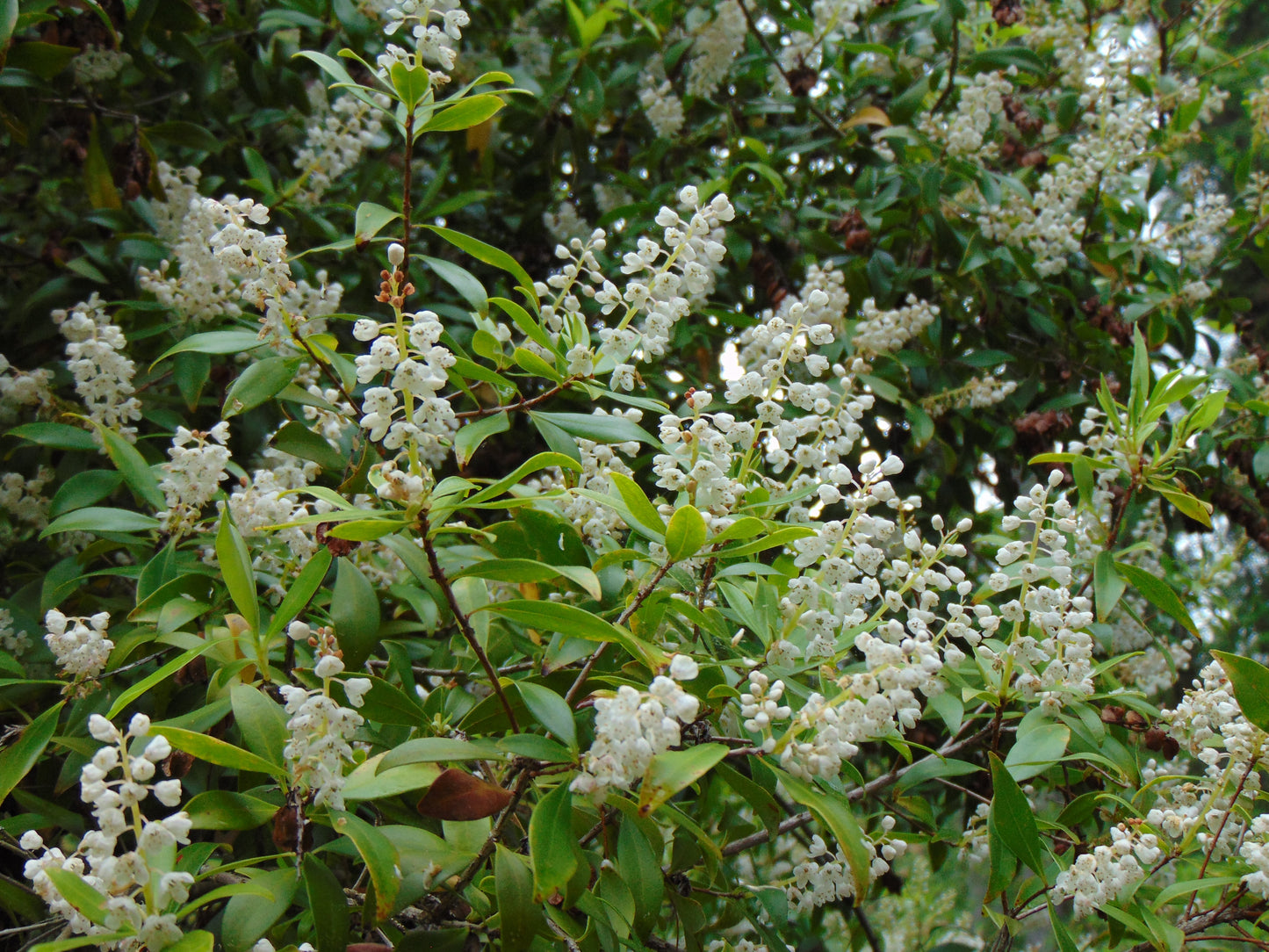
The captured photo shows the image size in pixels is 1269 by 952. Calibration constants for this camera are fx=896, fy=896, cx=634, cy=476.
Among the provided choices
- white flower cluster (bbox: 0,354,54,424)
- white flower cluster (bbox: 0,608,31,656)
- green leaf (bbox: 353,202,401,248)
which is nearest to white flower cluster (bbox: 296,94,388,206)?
white flower cluster (bbox: 0,354,54,424)

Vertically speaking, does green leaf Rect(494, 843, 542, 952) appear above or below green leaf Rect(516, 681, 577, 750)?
below

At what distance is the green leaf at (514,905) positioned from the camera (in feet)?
3.63

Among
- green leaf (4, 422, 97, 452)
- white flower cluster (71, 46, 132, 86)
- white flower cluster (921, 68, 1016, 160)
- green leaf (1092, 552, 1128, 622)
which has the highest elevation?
white flower cluster (921, 68, 1016, 160)

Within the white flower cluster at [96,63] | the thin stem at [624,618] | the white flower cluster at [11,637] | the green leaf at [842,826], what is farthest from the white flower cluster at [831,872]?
the white flower cluster at [96,63]

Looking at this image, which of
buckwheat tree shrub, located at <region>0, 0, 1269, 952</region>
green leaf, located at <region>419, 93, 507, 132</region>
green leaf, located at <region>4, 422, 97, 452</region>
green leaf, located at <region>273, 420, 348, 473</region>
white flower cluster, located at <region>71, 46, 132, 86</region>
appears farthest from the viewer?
white flower cluster, located at <region>71, 46, 132, 86</region>

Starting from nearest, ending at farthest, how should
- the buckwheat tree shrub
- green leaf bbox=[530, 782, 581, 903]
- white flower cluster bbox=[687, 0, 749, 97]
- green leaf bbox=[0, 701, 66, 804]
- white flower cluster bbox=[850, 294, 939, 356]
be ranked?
1. green leaf bbox=[530, 782, 581, 903]
2. the buckwheat tree shrub
3. green leaf bbox=[0, 701, 66, 804]
4. white flower cluster bbox=[850, 294, 939, 356]
5. white flower cluster bbox=[687, 0, 749, 97]

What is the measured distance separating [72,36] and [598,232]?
191 centimetres

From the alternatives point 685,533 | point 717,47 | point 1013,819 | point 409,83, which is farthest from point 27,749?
point 717,47

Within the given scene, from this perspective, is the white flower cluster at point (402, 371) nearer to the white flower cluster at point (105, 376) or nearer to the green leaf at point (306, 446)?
the green leaf at point (306, 446)

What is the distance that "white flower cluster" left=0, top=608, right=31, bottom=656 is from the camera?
1.79m

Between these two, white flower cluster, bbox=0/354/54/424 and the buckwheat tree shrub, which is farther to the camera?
white flower cluster, bbox=0/354/54/424

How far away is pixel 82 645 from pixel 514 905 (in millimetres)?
817

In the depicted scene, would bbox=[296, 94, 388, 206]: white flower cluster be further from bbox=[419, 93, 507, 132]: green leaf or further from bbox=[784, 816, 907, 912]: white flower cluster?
bbox=[784, 816, 907, 912]: white flower cluster

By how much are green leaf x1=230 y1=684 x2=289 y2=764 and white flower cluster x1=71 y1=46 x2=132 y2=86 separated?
2236 mm
